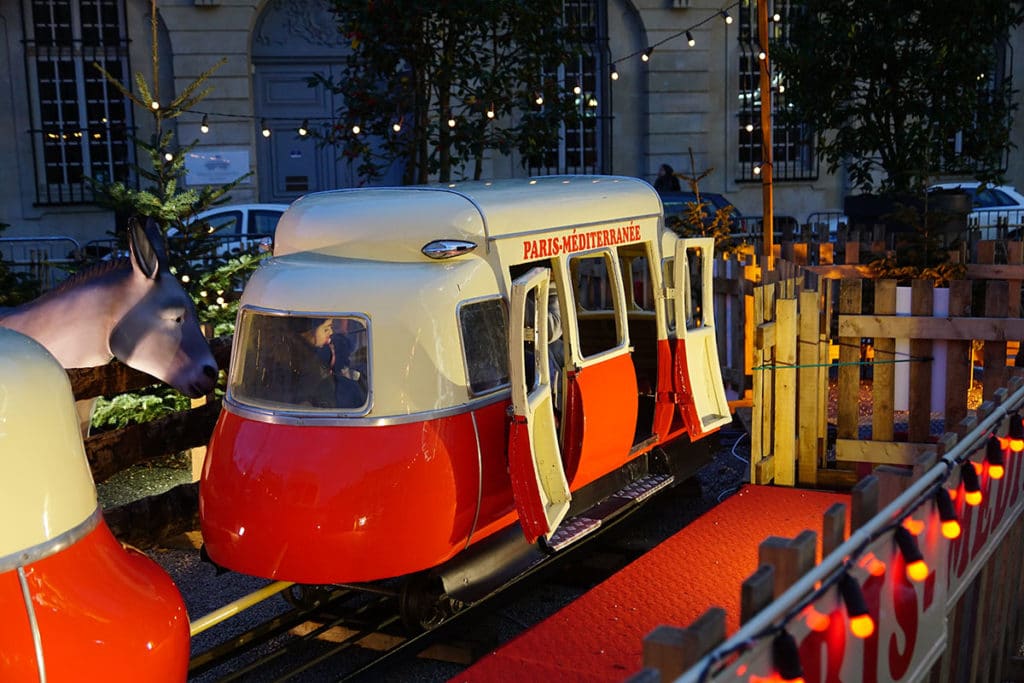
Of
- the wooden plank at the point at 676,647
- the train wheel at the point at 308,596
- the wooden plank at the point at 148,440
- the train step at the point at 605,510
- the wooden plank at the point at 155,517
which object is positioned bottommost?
the train wheel at the point at 308,596

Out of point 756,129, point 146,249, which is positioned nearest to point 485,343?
point 146,249

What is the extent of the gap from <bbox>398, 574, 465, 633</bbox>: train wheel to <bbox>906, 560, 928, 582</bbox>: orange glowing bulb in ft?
8.63

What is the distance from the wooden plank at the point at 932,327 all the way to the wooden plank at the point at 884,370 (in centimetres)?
7

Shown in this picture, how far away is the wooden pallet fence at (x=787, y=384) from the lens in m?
8.07

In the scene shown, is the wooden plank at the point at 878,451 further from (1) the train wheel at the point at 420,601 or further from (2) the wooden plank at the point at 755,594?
(2) the wooden plank at the point at 755,594

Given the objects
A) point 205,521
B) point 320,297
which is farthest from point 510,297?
point 205,521

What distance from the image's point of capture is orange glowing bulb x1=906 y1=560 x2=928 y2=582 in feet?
12.5

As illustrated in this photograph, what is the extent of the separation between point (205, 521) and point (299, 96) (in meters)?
19.1

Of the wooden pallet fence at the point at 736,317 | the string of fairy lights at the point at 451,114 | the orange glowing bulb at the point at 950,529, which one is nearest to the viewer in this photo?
the orange glowing bulb at the point at 950,529

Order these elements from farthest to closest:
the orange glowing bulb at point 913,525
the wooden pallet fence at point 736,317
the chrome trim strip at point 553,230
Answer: the wooden pallet fence at point 736,317 → the chrome trim strip at point 553,230 → the orange glowing bulb at point 913,525

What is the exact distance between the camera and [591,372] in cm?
674

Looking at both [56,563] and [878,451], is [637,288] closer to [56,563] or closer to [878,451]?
[878,451]

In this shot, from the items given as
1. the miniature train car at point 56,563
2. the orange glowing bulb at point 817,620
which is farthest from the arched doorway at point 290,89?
the orange glowing bulb at point 817,620

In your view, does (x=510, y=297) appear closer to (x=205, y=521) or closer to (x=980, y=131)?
(x=205, y=521)
